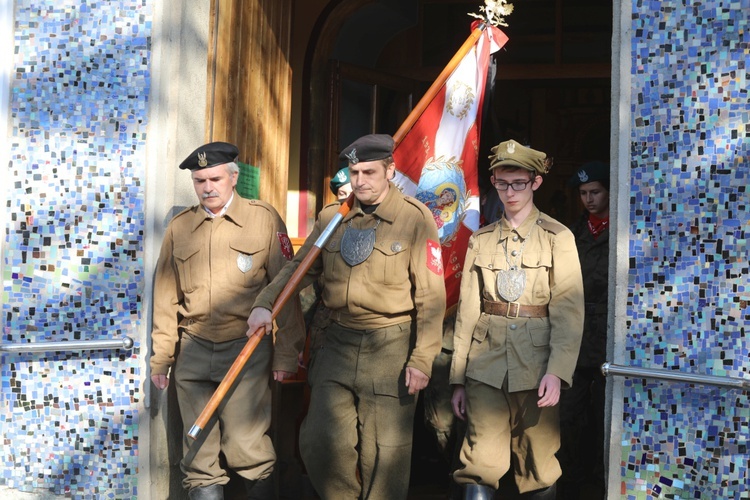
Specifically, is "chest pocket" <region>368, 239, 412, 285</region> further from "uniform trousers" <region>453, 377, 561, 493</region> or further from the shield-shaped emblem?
the shield-shaped emblem

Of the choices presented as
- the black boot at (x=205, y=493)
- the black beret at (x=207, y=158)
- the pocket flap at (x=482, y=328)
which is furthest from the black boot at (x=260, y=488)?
the black beret at (x=207, y=158)

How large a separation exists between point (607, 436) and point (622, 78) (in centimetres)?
159

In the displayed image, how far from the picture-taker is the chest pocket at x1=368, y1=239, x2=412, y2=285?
4770 millimetres

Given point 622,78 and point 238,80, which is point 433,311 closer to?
point 622,78

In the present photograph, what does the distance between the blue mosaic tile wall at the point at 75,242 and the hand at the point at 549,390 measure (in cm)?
210

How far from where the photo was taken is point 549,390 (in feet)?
14.6

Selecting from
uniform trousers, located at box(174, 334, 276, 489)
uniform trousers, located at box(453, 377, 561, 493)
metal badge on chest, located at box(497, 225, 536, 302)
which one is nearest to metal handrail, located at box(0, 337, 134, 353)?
uniform trousers, located at box(174, 334, 276, 489)

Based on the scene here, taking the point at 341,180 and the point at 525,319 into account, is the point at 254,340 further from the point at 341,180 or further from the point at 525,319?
the point at 341,180

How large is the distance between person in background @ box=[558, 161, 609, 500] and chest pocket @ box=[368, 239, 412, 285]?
4.87 ft

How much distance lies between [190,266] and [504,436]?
5.58 feet

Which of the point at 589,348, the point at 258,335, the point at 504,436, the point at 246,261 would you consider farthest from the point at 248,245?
the point at 589,348

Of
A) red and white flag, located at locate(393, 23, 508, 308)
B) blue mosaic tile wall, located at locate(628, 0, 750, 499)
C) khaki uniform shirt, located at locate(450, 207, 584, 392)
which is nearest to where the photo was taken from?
blue mosaic tile wall, located at locate(628, 0, 750, 499)

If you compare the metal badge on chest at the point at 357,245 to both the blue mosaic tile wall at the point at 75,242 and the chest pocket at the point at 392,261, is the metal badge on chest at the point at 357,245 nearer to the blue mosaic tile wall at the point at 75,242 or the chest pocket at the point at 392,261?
the chest pocket at the point at 392,261

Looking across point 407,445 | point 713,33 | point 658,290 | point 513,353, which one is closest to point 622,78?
point 713,33
